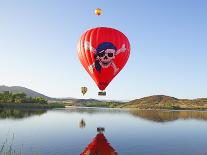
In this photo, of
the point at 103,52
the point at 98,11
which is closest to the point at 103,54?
the point at 103,52

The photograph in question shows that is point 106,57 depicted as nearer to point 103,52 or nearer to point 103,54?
point 103,54

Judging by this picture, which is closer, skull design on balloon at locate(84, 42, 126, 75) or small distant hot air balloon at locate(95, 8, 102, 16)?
skull design on balloon at locate(84, 42, 126, 75)

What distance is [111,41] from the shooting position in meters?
41.8

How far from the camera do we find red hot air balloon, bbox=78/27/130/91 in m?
41.7

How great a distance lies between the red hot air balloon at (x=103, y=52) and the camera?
41.7 m

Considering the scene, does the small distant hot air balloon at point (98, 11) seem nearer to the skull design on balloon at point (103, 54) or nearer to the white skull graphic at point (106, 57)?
the skull design on balloon at point (103, 54)

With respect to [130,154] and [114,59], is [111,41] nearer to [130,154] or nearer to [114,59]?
[114,59]

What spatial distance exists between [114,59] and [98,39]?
131 inches

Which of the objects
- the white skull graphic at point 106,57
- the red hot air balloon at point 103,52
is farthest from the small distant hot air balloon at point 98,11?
the white skull graphic at point 106,57

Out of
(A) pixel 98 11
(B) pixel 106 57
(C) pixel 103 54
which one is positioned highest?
(A) pixel 98 11

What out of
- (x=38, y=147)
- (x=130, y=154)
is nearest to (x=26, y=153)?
(x=38, y=147)

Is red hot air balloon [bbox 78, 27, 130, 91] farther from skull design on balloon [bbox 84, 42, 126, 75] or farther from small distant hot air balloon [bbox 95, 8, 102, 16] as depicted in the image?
small distant hot air balloon [bbox 95, 8, 102, 16]

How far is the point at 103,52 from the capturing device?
4169 centimetres

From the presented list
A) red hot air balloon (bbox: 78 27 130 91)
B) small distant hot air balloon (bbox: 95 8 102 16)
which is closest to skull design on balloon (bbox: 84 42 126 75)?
red hot air balloon (bbox: 78 27 130 91)
